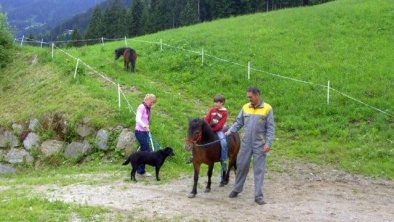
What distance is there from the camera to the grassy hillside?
56.1ft

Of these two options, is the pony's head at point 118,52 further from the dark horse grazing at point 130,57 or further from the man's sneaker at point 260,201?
the man's sneaker at point 260,201

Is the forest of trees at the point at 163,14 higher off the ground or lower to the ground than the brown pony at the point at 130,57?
higher

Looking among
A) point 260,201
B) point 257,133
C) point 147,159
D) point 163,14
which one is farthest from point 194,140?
point 163,14

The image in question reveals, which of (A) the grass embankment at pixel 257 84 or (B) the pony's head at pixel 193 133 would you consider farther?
(A) the grass embankment at pixel 257 84

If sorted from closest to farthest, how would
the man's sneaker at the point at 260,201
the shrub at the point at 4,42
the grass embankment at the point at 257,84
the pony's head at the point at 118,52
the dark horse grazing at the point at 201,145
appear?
1. the dark horse grazing at the point at 201,145
2. the man's sneaker at the point at 260,201
3. the grass embankment at the point at 257,84
4. the pony's head at the point at 118,52
5. the shrub at the point at 4,42

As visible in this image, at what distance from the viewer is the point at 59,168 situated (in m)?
16.3

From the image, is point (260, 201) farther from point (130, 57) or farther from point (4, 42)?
point (4, 42)

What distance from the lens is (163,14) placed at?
7956cm

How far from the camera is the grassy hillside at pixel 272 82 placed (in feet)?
56.1

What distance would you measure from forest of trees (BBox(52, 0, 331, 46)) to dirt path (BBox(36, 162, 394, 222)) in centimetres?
5195

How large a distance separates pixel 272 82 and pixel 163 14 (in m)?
58.7

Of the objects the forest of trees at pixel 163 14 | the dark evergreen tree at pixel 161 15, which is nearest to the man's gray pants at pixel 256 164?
the forest of trees at pixel 163 14

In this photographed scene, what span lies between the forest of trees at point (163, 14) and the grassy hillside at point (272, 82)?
28.2 meters

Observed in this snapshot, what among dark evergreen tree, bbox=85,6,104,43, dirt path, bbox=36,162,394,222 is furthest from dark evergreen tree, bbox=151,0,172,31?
dirt path, bbox=36,162,394,222
